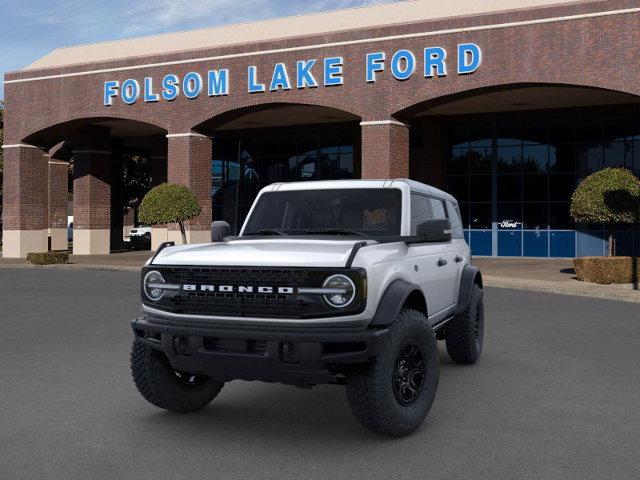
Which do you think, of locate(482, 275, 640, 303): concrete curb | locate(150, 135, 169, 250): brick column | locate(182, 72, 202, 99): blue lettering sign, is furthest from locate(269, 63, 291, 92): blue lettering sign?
locate(150, 135, 169, 250): brick column

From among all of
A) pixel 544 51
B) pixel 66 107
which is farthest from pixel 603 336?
pixel 66 107

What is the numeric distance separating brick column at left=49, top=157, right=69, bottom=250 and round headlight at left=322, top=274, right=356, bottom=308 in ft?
128

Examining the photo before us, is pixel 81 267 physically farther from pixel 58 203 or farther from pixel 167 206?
pixel 58 203

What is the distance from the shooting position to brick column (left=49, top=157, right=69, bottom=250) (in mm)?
42062

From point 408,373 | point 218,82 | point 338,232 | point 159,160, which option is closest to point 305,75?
point 218,82

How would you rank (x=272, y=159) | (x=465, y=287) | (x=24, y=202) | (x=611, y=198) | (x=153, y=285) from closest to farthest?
(x=153, y=285) < (x=465, y=287) < (x=611, y=198) < (x=24, y=202) < (x=272, y=159)

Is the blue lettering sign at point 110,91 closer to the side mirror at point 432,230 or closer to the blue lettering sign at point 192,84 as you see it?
the blue lettering sign at point 192,84

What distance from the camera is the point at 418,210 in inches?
287

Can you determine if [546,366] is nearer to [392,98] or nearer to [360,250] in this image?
[360,250]

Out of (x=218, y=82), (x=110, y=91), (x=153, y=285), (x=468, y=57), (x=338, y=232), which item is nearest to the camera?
(x=153, y=285)

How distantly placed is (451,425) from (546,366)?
3017 millimetres

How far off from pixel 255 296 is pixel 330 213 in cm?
181

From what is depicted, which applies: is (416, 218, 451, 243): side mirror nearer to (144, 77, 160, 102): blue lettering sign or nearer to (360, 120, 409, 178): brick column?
(360, 120, 409, 178): brick column

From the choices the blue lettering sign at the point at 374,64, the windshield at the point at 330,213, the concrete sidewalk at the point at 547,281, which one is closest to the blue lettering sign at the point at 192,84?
the blue lettering sign at the point at 374,64
